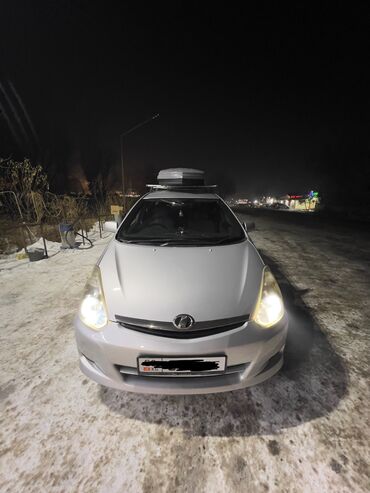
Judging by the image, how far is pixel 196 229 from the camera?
3.03 m

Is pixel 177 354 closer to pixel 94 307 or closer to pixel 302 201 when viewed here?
pixel 94 307

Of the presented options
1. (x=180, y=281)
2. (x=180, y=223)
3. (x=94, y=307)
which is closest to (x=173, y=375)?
(x=180, y=281)

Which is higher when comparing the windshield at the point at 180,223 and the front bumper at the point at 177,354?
the windshield at the point at 180,223

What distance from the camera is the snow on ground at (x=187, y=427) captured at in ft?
4.92

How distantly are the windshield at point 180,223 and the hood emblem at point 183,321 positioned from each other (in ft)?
3.34

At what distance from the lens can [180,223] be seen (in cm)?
325

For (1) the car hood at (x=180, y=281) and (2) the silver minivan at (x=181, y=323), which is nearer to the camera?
(2) the silver minivan at (x=181, y=323)

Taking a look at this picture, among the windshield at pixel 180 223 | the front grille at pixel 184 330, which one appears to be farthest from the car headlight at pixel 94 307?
the windshield at pixel 180 223

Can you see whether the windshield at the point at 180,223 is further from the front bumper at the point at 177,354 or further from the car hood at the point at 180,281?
the front bumper at the point at 177,354

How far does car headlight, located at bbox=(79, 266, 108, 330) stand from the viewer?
180cm

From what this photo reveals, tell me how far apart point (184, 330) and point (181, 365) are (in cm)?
23

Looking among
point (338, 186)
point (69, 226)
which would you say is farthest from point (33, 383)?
point (338, 186)

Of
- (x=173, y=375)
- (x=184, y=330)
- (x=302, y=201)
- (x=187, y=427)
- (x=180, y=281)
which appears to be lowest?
(x=302, y=201)

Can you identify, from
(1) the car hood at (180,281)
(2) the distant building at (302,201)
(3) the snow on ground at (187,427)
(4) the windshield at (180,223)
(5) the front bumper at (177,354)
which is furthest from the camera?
(2) the distant building at (302,201)
